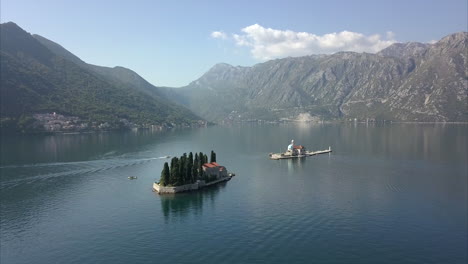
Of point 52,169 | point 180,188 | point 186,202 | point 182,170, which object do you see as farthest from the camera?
point 52,169

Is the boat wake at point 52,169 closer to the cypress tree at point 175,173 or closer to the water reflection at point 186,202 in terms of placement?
the cypress tree at point 175,173

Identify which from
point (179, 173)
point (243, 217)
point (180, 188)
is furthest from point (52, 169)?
point (243, 217)

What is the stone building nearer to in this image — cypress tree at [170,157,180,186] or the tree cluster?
the tree cluster

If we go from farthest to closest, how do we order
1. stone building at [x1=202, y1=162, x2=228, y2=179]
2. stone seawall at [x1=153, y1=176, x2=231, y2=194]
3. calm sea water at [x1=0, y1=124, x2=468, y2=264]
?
1. stone building at [x1=202, y1=162, x2=228, y2=179]
2. stone seawall at [x1=153, y1=176, x2=231, y2=194]
3. calm sea water at [x1=0, y1=124, x2=468, y2=264]

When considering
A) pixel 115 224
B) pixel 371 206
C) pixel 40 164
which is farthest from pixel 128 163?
pixel 371 206

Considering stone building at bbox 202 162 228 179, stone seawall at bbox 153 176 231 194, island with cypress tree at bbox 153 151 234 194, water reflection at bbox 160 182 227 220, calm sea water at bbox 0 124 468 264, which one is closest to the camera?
calm sea water at bbox 0 124 468 264

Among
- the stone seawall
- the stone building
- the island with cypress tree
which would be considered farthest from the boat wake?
the stone building

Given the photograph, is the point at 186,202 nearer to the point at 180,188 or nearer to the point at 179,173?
the point at 180,188

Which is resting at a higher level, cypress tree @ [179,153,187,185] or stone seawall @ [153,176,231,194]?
cypress tree @ [179,153,187,185]

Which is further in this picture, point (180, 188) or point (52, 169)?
point (52, 169)
